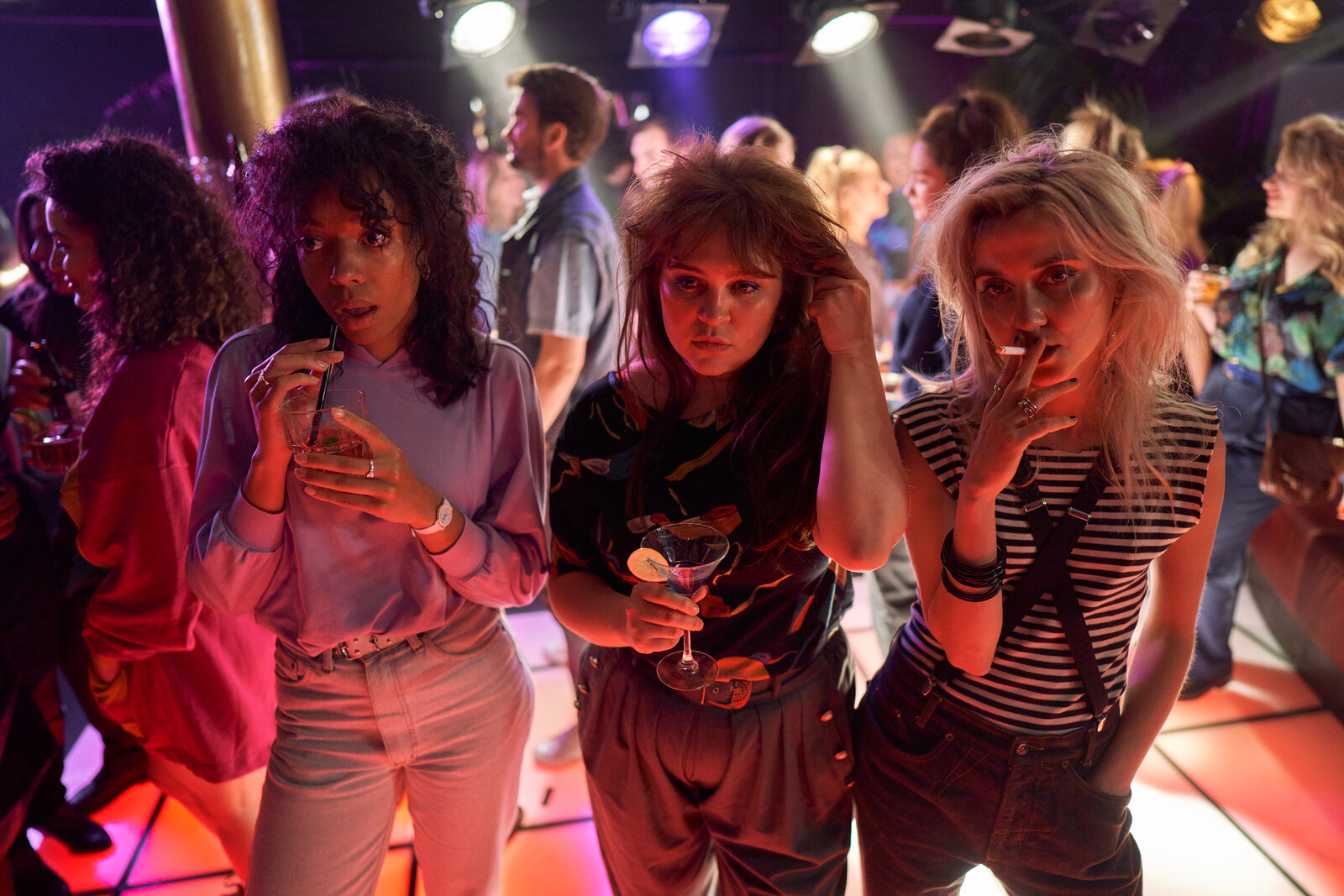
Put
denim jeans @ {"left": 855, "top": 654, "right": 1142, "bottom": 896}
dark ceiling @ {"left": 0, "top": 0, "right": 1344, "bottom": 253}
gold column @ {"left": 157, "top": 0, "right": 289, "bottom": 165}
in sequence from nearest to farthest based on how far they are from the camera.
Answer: denim jeans @ {"left": 855, "top": 654, "right": 1142, "bottom": 896}
gold column @ {"left": 157, "top": 0, "right": 289, "bottom": 165}
dark ceiling @ {"left": 0, "top": 0, "right": 1344, "bottom": 253}

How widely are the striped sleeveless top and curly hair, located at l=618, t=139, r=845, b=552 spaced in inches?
9.6

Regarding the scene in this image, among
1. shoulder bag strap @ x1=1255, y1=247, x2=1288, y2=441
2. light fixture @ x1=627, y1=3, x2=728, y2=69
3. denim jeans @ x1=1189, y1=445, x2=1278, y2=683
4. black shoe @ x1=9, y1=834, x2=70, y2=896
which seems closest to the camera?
black shoe @ x1=9, y1=834, x2=70, y2=896

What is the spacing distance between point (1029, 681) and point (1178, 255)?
812mm

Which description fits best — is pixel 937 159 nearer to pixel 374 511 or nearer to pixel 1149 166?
pixel 374 511

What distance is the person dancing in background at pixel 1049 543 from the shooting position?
1.27 m

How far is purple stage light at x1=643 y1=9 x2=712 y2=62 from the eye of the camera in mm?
5590

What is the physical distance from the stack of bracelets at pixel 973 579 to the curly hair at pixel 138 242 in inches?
67.3

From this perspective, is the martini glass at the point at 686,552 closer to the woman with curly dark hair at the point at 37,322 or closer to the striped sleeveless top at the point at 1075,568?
the striped sleeveless top at the point at 1075,568

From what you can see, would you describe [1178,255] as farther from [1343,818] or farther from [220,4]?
[220,4]

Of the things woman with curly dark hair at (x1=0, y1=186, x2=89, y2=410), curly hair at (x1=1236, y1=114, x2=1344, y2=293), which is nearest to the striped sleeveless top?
curly hair at (x1=1236, y1=114, x2=1344, y2=293)

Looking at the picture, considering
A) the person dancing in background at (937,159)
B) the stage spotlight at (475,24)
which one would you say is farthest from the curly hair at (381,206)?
the stage spotlight at (475,24)

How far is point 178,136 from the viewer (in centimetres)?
617

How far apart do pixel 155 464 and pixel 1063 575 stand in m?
1.77

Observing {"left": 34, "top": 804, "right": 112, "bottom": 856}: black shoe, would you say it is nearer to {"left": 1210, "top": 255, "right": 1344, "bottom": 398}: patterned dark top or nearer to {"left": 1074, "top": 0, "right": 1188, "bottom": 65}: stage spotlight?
{"left": 1210, "top": 255, "right": 1344, "bottom": 398}: patterned dark top
